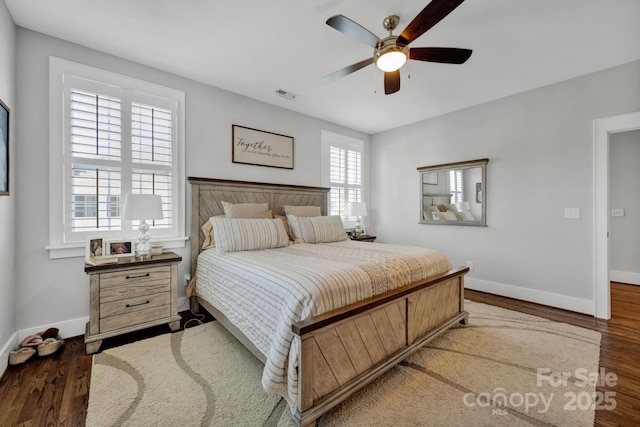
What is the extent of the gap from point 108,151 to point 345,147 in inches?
139

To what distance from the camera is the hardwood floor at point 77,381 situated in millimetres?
1538

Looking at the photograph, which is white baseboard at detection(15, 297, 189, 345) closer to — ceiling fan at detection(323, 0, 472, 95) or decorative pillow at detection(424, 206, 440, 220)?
ceiling fan at detection(323, 0, 472, 95)

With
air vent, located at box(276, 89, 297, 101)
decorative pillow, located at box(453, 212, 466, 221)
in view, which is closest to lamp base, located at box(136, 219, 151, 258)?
air vent, located at box(276, 89, 297, 101)

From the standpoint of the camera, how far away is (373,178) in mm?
5434

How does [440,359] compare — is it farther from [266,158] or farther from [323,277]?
[266,158]

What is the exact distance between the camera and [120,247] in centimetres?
258

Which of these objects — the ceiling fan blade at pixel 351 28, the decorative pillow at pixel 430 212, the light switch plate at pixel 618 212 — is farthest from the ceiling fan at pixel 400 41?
the light switch plate at pixel 618 212

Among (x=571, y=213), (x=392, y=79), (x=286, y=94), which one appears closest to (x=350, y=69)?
(x=392, y=79)

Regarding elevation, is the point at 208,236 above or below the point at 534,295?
above

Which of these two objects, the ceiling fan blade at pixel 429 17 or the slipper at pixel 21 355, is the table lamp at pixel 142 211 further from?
the ceiling fan blade at pixel 429 17

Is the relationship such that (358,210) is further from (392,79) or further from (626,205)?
(626,205)

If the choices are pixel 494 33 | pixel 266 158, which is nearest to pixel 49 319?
pixel 266 158

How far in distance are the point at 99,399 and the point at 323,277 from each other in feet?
5.17

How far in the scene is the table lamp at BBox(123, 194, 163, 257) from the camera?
241 centimetres
